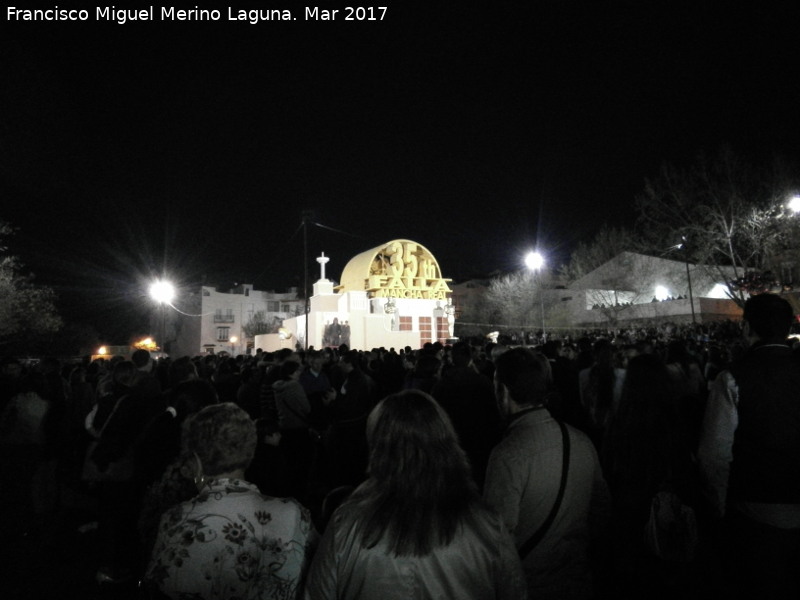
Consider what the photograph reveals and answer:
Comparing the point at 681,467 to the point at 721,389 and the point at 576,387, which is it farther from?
the point at 576,387

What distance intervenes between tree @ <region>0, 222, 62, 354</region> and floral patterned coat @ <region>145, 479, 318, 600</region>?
83.3 ft

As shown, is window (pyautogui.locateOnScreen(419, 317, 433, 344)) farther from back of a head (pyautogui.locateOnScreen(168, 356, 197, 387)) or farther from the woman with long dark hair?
the woman with long dark hair

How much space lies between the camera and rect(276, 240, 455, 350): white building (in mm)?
29391

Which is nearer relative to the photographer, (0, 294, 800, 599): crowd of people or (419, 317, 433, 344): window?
(0, 294, 800, 599): crowd of people

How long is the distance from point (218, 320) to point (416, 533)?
56.9 meters

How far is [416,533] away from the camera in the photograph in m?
1.68

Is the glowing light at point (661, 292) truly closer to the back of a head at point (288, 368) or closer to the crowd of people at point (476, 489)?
the crowd of people at point (476, 489)

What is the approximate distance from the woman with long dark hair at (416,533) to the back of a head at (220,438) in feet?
2.51

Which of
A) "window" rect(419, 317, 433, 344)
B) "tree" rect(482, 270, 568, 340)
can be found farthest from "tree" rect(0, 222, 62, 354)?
"tree" rect(482, 270, 568, 340)

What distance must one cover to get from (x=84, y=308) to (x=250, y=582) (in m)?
47.3

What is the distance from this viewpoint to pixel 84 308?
41.3 m

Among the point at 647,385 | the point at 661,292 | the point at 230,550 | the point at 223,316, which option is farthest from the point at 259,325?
the point at 230,550

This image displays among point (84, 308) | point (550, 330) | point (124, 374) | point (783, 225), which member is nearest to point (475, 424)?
point (124, 374)

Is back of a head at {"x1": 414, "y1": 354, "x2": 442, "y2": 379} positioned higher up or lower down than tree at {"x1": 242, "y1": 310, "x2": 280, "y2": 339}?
lower down
